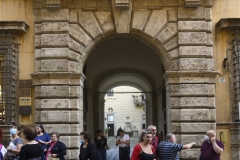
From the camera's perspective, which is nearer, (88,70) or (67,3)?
(67,3)

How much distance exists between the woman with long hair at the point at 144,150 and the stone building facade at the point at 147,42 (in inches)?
185

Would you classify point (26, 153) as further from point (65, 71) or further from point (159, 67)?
point (159, 67)

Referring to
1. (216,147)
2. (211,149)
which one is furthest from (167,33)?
(216,147)

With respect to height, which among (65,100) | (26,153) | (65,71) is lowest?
(26,153)

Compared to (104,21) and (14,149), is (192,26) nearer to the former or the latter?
(104,21)

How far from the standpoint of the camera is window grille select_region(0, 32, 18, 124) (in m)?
12.3

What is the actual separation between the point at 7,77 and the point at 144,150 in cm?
604

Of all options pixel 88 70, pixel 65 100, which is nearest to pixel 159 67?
pixel 88 70

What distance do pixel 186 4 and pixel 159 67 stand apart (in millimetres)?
6800

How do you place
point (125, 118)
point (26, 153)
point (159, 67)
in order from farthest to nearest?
point (125, 118) < point (159, 67) < point (26, 153)

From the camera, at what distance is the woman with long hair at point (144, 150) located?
24.6ft

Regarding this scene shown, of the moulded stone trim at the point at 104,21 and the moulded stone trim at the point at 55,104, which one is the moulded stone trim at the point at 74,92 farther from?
the moulded stone trim at the point at 104,21

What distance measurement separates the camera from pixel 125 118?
151 feet

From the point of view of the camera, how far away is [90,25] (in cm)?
1268
